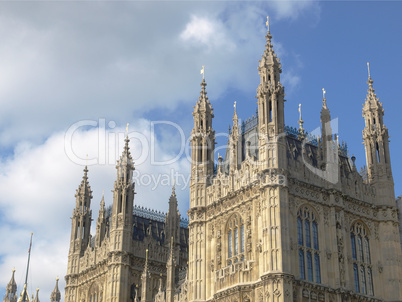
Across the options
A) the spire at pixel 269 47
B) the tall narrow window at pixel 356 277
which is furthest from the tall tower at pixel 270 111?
the tall narrow window at pixel 356 277

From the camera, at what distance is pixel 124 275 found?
63.0 m

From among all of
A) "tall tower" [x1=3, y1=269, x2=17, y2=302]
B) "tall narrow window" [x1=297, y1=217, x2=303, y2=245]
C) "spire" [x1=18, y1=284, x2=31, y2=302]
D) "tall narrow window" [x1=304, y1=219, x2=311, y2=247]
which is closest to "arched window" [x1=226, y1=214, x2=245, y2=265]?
"tall narrow window" [x1=297, y1=217, x2=303, y2=245]

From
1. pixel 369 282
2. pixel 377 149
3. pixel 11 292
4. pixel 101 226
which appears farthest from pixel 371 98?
Result: pixel 11 292

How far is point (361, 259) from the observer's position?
50.8 m

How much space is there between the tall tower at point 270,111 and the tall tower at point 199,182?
21.9 ft

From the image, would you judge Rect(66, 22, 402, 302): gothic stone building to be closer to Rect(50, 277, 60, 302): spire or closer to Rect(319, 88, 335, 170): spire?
Rect(319, 88, 335, 170): spire

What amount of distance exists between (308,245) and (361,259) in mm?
5176

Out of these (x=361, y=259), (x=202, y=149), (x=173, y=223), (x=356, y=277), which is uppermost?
(x=202, y=149)

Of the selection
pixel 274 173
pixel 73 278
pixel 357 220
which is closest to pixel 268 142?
pixel 274 173

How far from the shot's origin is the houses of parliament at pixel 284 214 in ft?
154

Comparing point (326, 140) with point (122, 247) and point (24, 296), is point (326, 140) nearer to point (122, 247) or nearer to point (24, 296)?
point (122, 247)

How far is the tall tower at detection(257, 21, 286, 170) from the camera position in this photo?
160 feet

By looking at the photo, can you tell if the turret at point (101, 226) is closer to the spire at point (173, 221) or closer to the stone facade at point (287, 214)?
the spire at point (173, 221)

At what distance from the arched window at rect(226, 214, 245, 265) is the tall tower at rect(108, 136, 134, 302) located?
1565cm
